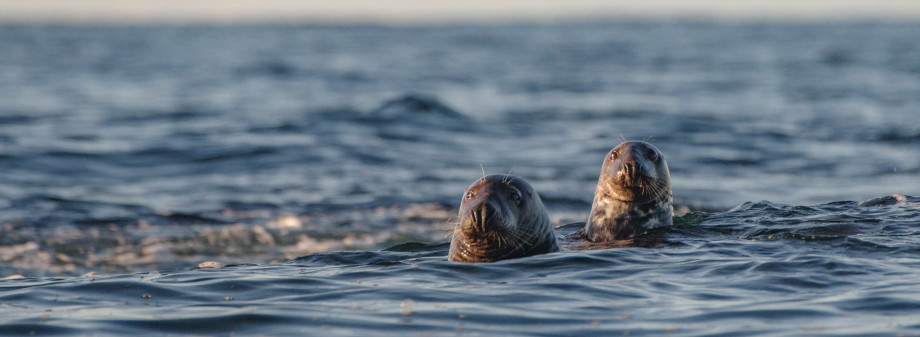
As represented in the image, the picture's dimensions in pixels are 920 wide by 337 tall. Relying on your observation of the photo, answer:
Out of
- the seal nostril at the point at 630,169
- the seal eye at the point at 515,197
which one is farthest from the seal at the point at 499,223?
the seal nostril at the point at 630,169

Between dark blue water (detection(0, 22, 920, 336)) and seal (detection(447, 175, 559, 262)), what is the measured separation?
24cm

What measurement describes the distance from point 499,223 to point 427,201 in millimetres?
8305

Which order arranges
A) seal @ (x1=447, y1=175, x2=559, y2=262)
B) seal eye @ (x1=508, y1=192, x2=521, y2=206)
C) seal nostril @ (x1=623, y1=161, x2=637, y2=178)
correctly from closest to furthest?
seal @ (x1=447, y1=175, x2=559, y2=262)
seal eye @ (x1=508, y1=192, x2=521, y2=206)
seal nostril @ (x1=623, y1=161, x2=637, y2=178)

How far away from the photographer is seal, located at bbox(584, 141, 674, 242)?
1044cm

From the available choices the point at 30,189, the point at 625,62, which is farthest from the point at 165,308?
the point at 625,62

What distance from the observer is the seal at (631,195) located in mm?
10438

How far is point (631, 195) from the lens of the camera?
10578 millimetres

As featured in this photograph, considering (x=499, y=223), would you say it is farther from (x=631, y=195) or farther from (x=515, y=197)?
(x=631, y=195)

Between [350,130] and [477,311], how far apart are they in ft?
61.5

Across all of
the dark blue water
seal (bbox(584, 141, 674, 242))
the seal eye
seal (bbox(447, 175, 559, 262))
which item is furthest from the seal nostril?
the seal eye

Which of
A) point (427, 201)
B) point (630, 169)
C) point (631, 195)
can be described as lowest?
point (631, 195)

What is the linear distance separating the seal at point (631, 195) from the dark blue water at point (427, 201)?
1.28ft

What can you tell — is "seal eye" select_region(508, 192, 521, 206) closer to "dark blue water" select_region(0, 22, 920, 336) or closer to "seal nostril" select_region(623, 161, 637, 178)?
"dark blue water" select_region(0, 22, 920, 336)

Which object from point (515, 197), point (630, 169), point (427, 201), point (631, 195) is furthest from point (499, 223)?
point (427, 201)
